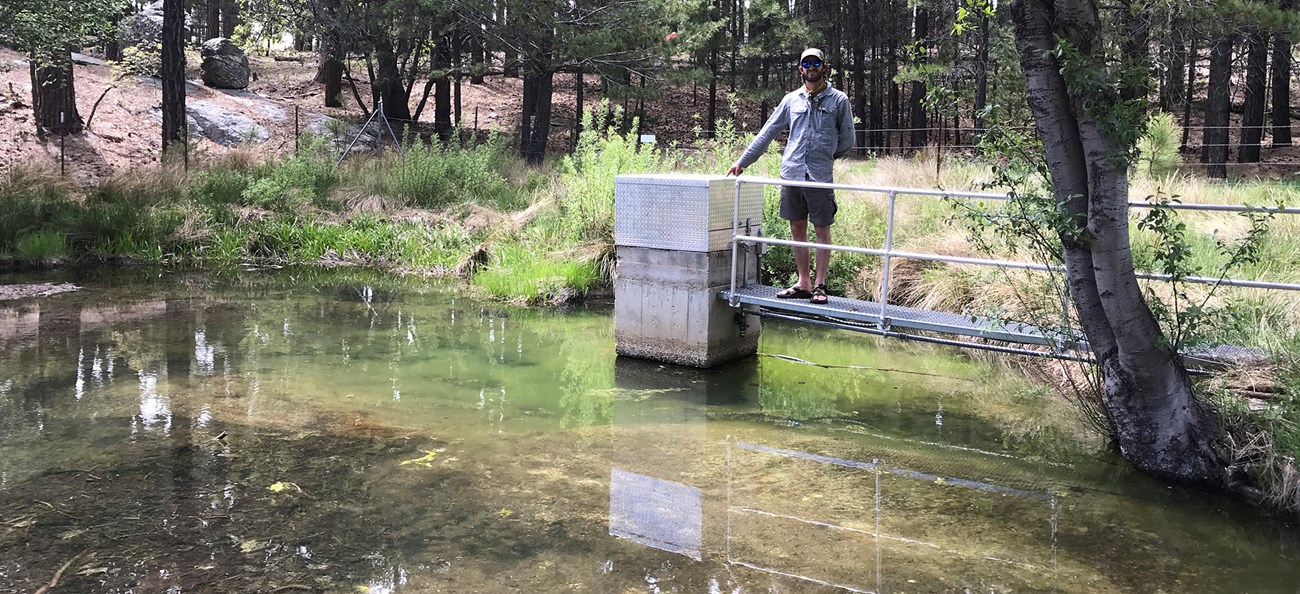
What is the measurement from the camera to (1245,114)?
2566cm

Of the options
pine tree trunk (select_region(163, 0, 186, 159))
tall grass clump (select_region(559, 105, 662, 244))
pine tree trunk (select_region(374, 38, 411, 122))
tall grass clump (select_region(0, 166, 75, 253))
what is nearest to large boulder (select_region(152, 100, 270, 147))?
pine tree trunk (select_region(163, 0, 186, 159))

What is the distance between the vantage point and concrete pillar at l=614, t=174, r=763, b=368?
26.8ft

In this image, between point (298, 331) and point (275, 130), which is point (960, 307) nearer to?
point (298, 331)

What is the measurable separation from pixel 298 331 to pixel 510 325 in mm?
1933

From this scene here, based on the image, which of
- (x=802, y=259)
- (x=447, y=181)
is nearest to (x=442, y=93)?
(x=447, y=181)

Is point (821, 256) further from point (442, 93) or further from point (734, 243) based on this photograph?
point (442, 93)

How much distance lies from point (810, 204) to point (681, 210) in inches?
39.2

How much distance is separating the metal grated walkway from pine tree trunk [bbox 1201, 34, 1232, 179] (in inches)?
656

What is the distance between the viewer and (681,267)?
828 centimetres

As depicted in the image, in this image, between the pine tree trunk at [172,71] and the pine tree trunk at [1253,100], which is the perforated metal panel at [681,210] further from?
the pine tree trunk at [1253,100]

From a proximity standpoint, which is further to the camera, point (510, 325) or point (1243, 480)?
point (510, 325)

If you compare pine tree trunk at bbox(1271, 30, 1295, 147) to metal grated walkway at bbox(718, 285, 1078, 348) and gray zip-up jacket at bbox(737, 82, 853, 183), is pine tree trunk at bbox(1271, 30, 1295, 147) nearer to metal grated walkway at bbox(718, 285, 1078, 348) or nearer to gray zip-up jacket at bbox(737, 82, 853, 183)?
gray zip-up jacket at bbox(737, 82, 853, 183)

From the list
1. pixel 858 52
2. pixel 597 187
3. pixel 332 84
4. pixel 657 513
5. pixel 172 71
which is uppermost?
pixel 858 52

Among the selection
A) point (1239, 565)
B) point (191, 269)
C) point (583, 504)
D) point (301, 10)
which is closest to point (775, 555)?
point (583, 504)
